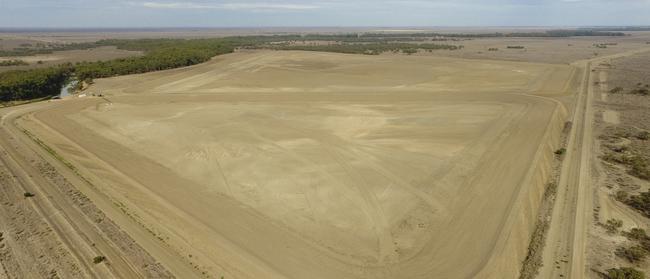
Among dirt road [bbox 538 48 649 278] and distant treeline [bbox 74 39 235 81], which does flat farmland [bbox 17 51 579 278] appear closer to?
dirt road [bbox 538 48 649 278]

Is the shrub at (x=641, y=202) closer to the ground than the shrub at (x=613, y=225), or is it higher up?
higher up

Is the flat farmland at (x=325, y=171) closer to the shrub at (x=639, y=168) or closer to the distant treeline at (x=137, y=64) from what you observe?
the shrub at (x=639, y=168)

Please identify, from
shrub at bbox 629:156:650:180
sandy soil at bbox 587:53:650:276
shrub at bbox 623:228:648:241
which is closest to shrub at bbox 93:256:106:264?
sandy soil at bbox 587:53:650:276

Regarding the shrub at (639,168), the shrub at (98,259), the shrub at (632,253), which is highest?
the shrub at (639,168)

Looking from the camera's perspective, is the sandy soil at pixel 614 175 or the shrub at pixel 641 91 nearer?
the sandy soil at pixel 614 175

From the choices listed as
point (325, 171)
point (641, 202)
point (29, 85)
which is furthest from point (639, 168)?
point (29, 85)

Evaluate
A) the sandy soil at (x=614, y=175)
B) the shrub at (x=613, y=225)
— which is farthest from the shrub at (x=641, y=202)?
the shrub at (x=613, y=225)

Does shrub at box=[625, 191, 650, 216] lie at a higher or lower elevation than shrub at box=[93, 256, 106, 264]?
higher
